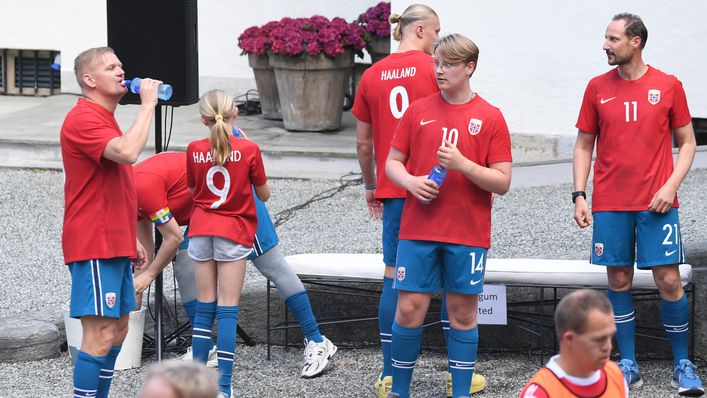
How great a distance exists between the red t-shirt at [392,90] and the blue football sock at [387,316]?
41cm

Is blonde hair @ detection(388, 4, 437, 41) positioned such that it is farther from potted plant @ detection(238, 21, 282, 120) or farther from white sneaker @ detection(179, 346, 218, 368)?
potted plant @ detection(238, 21, 282, 120)

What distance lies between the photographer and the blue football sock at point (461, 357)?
4.64m

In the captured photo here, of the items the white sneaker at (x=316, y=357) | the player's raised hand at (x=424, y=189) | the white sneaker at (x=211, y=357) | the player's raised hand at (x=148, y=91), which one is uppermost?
the player's raised hand at (x=148, y=91)

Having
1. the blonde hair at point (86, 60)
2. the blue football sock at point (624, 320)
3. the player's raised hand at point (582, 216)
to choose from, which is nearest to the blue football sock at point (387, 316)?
the player's raised hand at point (582, 216)

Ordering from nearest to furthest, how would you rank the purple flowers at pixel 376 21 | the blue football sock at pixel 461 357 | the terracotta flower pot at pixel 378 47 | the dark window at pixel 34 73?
the blue football sock at pixel 461 357 → the purple flowers at pixel 376 21 → the terracotta flower pot at pixel 378 47 → the dark window at pixel 34 73

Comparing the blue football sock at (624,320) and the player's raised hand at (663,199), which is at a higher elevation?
the player's raised hand at (663,199)

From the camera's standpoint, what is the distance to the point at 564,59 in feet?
31.1

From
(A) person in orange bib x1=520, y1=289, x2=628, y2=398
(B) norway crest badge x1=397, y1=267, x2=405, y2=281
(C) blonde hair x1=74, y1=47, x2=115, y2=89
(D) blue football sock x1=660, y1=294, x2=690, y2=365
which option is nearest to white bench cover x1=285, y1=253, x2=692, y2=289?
(D) blue football sock x1=660, y1=294, x2=690, y2=365

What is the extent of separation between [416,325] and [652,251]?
1084 mm

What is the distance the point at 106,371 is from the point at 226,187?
919 mm

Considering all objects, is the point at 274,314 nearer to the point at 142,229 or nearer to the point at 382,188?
the point at 142,229

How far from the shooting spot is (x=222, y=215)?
5.00 metres

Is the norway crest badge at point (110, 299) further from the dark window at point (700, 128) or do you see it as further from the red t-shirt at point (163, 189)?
the dark window at point (700, 128)

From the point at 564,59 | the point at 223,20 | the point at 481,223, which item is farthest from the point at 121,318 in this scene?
the point at 223,20
